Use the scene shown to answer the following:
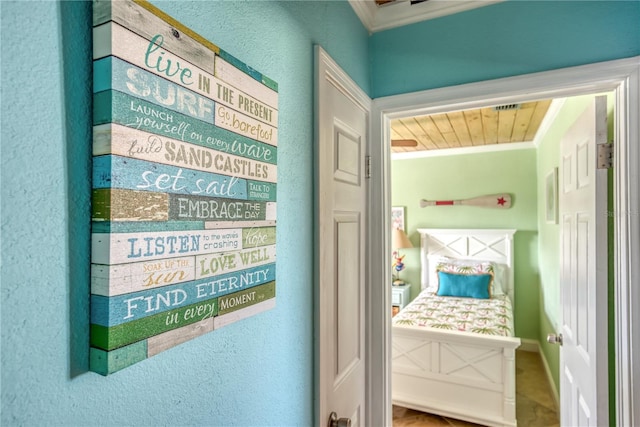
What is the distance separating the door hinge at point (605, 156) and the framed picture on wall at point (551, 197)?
5.86 ft

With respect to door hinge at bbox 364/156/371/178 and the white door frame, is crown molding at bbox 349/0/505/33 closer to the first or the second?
the white door frame

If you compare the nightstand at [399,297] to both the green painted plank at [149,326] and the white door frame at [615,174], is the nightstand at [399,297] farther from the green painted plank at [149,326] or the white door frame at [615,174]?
the green painted plank at [149,326]

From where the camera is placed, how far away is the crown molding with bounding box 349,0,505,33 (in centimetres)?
143

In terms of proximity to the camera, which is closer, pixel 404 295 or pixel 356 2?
pixel 356 2

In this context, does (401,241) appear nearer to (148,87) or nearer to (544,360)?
(544,360)

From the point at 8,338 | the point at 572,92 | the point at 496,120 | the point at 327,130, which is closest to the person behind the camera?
the point at 8,338

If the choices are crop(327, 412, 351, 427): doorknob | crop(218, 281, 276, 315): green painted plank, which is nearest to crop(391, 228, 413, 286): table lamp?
crop(327, 412, 351, 427): doorknob

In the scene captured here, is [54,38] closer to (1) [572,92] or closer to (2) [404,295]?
(1) [572,92]

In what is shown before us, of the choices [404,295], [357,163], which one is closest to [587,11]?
[357,163]

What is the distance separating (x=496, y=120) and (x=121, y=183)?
351 cm

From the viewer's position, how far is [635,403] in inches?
47.1

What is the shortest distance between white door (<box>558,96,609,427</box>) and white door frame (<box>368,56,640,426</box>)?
8cm

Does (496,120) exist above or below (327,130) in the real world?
above

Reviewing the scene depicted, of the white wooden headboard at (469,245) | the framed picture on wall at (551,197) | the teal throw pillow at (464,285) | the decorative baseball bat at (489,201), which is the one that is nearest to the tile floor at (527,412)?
the teal throw pillow at (464,285)
